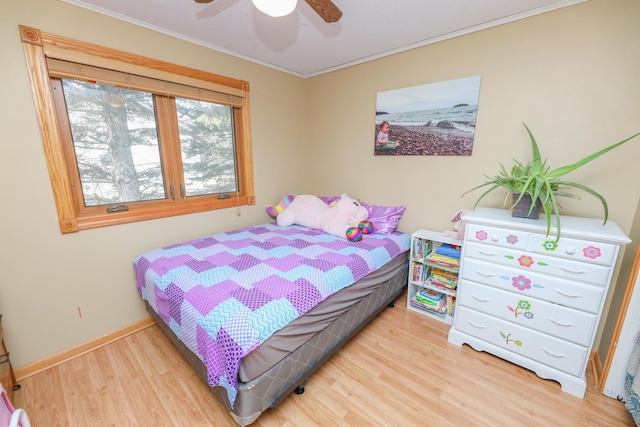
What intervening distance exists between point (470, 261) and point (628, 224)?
0.99 metres

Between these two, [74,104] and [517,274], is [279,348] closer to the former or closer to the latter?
[517,274]

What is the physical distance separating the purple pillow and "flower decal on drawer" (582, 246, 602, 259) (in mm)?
1299

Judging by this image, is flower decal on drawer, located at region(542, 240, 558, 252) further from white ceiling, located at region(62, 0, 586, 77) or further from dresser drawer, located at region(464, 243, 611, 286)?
white ceiling, located at region(62, 0, 586, 77)

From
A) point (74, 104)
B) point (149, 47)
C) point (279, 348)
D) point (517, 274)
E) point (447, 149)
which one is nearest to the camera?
point (279, 348)

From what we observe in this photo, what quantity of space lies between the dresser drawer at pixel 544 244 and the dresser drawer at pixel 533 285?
15 centimetres

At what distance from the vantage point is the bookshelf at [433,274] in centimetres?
219

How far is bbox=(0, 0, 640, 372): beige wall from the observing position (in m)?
1.60

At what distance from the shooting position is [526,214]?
171 cm

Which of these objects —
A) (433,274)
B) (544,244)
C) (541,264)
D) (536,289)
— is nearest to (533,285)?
(536,289)

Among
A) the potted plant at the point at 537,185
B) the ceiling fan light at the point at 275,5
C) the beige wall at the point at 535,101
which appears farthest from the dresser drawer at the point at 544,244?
the ceiling fan light at the point at 275,5

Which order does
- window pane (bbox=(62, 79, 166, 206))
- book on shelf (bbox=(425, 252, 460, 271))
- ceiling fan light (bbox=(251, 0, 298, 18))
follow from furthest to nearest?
book on shelf (bbox=(425, 252, 460, 271))
window pane (bbox=(62, 79, 166, 206))
ceiling fan light (bbox=(251, 0, 298, 18))

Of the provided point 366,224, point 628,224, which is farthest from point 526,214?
point 366,224

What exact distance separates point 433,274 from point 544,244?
0.93 meters

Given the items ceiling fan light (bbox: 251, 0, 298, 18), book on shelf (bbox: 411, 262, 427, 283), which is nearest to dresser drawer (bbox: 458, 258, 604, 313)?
book on shelf (bbox: 411, 262, 427, 283)
